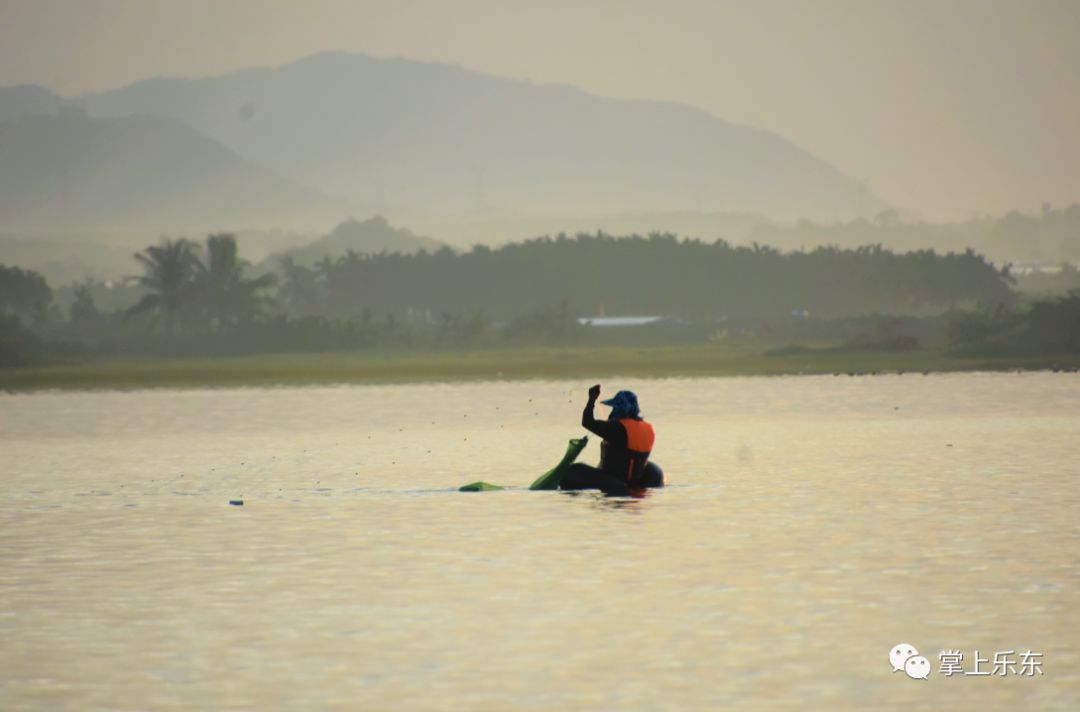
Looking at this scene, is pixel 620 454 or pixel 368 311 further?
pixel 368 311

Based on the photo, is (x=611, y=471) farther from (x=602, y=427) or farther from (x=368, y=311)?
(x=368, y=311)

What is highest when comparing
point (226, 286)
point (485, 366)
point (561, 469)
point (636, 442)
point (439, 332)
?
point (226, 286)

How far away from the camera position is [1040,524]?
86.0 ft

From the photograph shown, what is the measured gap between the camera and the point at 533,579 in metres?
21.5

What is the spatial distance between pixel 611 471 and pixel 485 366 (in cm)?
8606

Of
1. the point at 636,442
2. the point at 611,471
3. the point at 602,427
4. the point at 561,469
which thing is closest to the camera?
the point at 602,427

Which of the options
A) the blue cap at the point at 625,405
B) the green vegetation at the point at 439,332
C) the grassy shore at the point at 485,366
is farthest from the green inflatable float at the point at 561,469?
the green vegetation at the point at 439,332

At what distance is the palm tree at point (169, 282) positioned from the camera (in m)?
149

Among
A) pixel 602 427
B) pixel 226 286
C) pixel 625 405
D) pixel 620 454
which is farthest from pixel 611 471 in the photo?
pixel 226 286

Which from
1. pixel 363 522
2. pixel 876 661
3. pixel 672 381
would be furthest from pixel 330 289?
pixel 876 661

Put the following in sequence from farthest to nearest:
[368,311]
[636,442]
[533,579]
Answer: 1. [368,311]
2. [636,442]
3. [533,579]

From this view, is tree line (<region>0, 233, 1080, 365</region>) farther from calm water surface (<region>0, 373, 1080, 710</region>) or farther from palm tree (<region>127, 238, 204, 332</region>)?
calm water surface (<region>0, 373, 1080, 710</region>)

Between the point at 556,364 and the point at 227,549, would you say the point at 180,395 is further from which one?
the point at 227,549

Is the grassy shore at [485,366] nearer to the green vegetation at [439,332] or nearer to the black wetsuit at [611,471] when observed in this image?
the green vegetation at [439,332]
